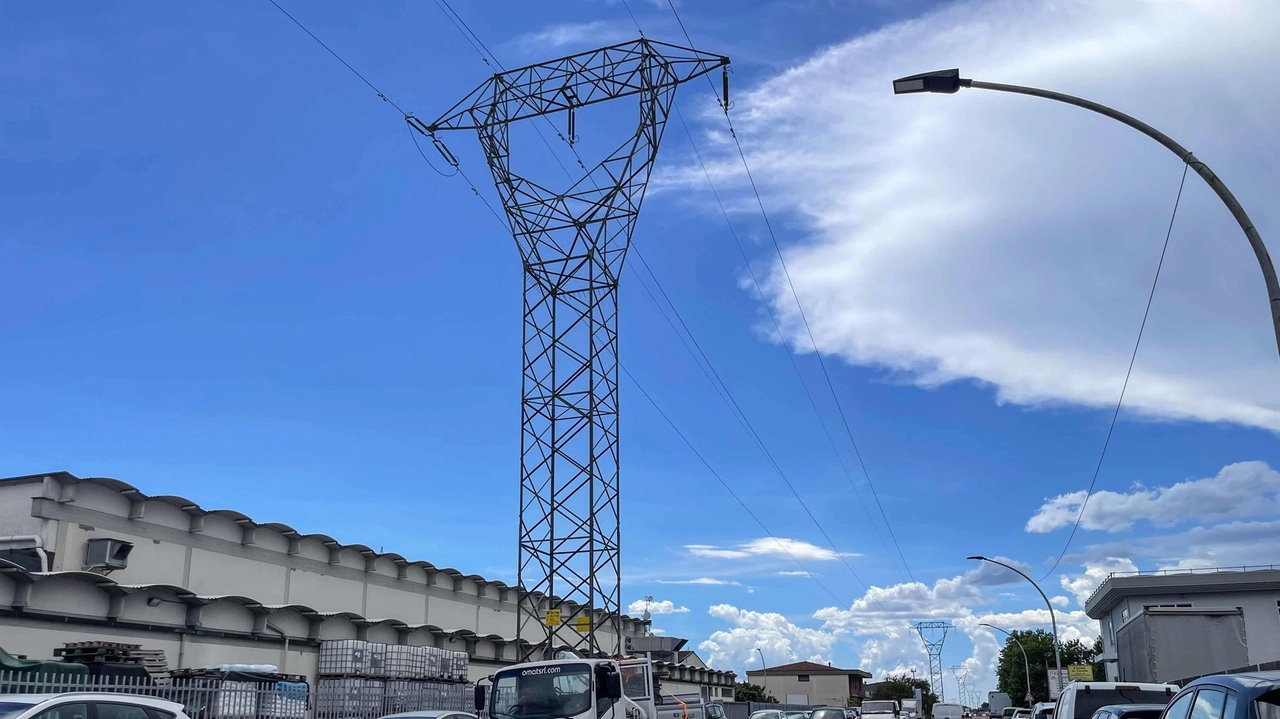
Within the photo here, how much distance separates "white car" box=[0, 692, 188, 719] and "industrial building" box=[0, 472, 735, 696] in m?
14.4

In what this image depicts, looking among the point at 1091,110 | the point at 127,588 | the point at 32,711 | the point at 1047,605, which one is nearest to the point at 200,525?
the point at 127,588

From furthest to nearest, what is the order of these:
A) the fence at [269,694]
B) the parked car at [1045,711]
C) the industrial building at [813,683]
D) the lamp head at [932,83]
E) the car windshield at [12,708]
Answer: the industrial building at [813,683], the parked car at [1045,711], the fence at [269,694], the lamp head at [932,83], the car windshield at [12,708]

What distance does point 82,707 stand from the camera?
998 cm

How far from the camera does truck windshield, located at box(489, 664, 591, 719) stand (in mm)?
16375

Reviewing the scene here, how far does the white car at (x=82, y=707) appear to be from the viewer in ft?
31.1

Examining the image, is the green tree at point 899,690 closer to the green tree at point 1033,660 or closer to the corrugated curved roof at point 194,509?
the green tree at point 1033,660

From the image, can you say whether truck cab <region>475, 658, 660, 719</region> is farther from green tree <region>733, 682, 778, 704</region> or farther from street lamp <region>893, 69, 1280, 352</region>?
green tree <region>733, 682, 778, 704</region>

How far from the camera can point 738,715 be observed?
2239 inches

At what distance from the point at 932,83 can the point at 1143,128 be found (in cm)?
261

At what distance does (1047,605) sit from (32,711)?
138 ft

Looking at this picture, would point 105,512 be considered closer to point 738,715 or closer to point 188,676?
point 188,676

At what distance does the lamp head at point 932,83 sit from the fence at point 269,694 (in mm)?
12542

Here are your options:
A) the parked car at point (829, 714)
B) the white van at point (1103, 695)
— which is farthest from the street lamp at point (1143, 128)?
the parked car at point (829, 714)

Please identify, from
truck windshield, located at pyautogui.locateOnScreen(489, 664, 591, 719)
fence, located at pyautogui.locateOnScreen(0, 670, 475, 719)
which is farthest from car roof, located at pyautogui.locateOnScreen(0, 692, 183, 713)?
truck windshield, located at pyautogui.locateOnScreen(489, 664, 591, 719)
